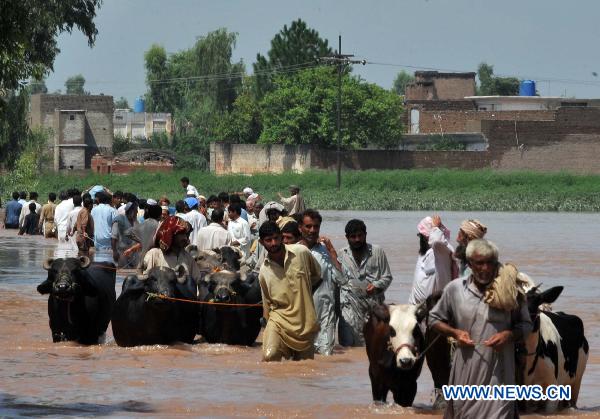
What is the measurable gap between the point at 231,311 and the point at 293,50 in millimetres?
89908

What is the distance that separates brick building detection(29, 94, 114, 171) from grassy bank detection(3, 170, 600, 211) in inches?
472

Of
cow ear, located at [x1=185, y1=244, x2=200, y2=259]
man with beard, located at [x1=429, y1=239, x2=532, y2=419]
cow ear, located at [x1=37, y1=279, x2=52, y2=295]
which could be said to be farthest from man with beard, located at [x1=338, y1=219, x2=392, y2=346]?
man with beard, located at [x1=429, y1=239, x2=532, y2=419]

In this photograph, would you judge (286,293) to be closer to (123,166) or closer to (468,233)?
(468,233)

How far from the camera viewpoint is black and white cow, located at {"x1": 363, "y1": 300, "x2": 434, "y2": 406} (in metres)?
9.89

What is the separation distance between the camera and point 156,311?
14500mm

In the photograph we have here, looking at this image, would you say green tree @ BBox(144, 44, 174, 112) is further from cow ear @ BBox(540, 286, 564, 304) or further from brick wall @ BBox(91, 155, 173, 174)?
cow ear @ BBox(540, 286, 564, 304)

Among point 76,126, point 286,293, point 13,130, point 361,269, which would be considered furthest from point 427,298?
point 76,126

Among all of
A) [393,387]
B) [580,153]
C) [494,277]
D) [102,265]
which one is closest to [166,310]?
[102,265]

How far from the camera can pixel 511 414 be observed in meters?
8.55

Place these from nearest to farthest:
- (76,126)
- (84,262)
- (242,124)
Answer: (84,262), (242,124), (76,126)

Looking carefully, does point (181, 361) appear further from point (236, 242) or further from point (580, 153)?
point (580, 153)

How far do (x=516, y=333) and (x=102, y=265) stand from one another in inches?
308

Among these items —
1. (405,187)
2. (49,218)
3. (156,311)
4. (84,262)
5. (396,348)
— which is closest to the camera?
(396,348)

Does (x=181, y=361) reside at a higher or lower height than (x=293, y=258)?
lower
